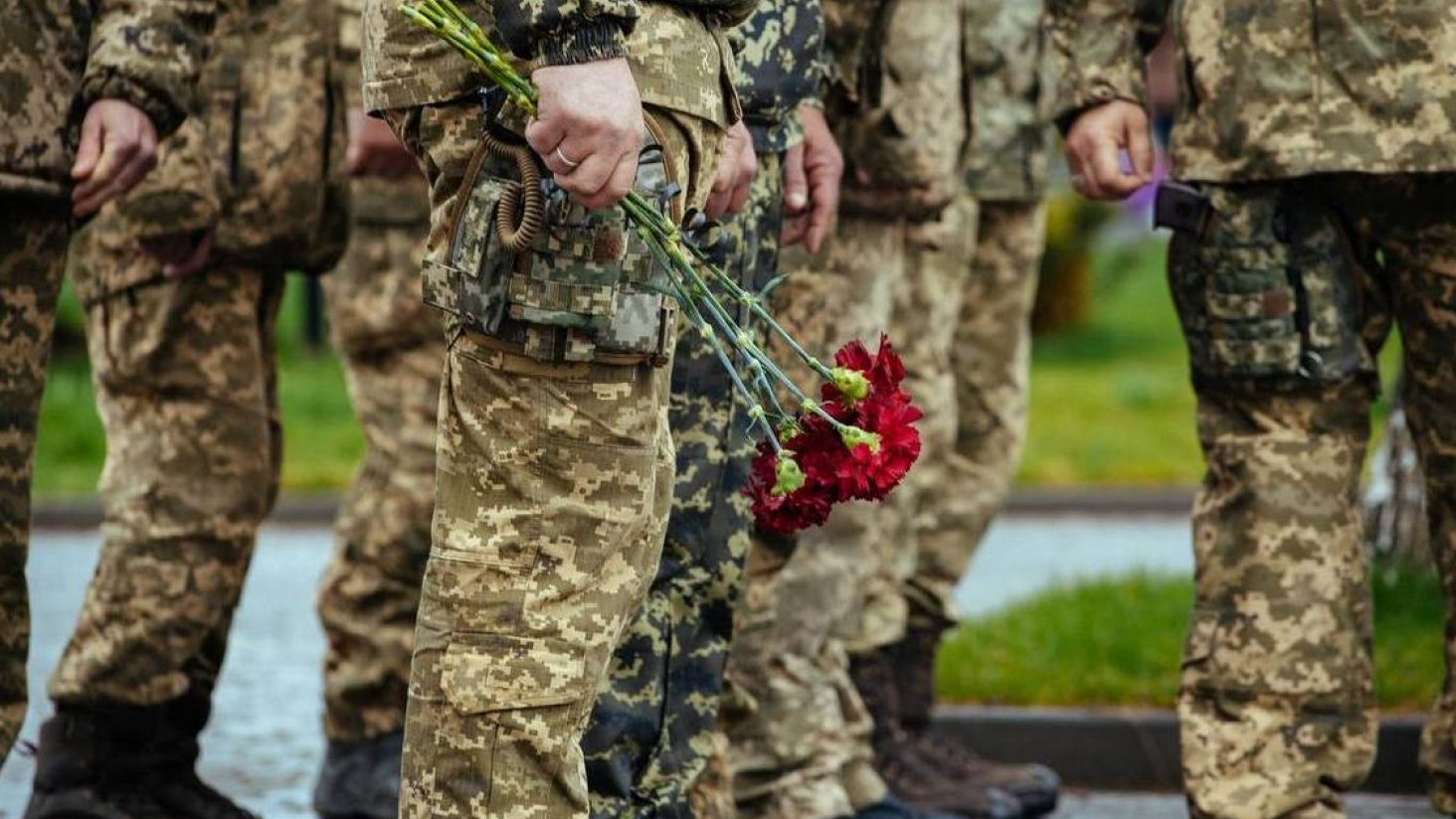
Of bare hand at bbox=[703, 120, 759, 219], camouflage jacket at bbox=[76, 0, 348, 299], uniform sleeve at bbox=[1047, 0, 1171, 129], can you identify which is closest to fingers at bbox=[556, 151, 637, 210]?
bare hand at bbox=[703, 120, 759, 219]

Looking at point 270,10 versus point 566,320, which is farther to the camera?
point 270,10

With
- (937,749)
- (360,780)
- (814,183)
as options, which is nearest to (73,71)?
(814,183)

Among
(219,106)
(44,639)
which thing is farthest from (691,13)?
(44,639)

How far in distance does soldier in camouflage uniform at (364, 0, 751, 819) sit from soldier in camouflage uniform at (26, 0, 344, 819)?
144 cm

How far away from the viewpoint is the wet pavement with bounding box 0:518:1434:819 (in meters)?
5.89

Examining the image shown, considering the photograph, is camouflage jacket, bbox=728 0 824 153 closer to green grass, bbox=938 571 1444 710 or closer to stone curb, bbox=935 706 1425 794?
stone curb, bbox=935 706 1425 794

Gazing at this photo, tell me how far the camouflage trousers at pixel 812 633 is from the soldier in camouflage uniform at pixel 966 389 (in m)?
0.14

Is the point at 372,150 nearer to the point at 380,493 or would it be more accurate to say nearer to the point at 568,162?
the point at 380,493

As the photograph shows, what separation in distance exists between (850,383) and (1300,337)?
123cm

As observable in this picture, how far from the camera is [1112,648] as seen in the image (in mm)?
6867

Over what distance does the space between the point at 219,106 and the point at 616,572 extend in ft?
5.85

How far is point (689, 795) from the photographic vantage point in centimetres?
424

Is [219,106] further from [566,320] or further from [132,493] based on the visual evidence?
[566,320]

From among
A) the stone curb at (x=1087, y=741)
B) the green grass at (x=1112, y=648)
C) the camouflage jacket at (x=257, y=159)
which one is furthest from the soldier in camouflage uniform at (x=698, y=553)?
the green grass at (x=1112, y=648)
